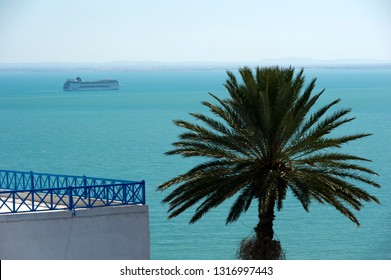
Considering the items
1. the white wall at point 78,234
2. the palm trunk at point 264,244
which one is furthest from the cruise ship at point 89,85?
the palm trunk at point 264,244

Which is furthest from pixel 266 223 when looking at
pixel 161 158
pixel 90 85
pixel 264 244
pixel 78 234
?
→ pixel 90 85

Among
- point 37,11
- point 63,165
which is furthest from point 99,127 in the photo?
point 37,11

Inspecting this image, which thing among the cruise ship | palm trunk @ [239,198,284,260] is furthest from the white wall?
the cruise ship

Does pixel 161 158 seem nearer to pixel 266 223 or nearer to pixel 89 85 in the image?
pixel 266 223

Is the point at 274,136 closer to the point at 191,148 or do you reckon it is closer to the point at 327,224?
the point at 191,148

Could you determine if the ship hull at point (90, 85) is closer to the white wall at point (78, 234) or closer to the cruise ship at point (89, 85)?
the cruise ship at point (89, 85)
